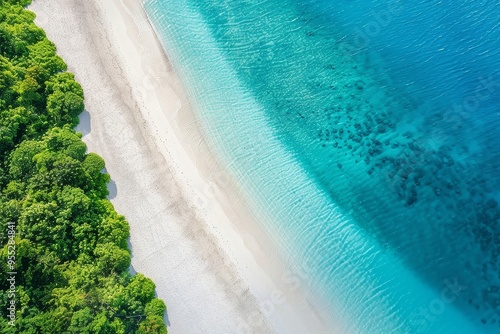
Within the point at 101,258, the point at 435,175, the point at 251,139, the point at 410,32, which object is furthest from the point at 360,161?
the point at 101,258

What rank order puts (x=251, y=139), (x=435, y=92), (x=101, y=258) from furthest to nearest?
1. (x=435, y=92)
2. (x=251, y=139)
3. (x=101, y=258)

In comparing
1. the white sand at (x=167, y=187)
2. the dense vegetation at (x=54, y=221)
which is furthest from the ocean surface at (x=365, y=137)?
the dense vegetation at (x=54, y=221)

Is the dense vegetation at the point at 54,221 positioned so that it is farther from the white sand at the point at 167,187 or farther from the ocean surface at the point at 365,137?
the ocean surface at the point at 365,137

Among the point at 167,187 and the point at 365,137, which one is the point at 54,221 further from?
the point at 365,137

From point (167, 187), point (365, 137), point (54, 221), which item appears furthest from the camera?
point (365, 137)

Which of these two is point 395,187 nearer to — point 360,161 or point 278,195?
point 360,161

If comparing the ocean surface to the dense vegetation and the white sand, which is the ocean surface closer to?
the white sand

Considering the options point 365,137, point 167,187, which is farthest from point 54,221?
point 365,137
